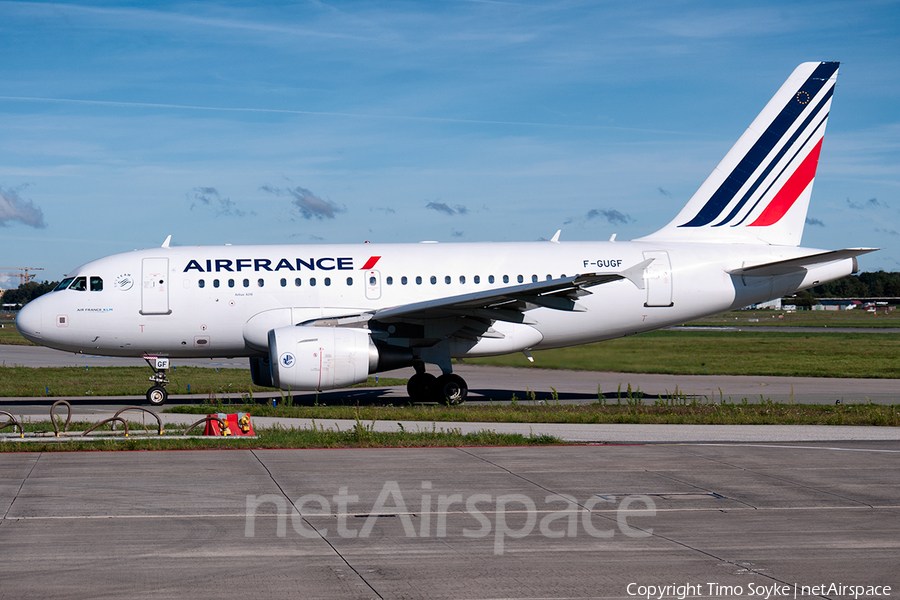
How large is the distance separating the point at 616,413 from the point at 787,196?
9406mm

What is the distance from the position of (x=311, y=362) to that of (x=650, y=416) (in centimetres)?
738

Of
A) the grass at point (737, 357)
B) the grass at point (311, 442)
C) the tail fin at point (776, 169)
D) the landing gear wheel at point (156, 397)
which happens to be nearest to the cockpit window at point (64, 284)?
the landing gear wheel at point (156, 397)

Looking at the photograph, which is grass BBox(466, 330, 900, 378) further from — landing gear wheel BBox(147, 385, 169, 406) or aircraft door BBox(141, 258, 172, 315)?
aircraft door BBox(141, 258, 172, 315)

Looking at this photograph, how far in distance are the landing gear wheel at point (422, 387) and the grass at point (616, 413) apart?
1320 millimetres

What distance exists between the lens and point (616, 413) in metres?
18.3

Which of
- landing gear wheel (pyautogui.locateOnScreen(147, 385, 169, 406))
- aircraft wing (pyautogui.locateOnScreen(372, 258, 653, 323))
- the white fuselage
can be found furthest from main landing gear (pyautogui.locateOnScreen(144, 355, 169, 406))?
aircraft wing (pyautogui.locateOnScreen(372, 258, 653, 323))

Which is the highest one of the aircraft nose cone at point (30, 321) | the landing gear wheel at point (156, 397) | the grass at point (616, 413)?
the aircraft nose cone at point (30, 321)

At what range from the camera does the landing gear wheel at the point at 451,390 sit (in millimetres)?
21109

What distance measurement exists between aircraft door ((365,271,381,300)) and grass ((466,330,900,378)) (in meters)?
3.68

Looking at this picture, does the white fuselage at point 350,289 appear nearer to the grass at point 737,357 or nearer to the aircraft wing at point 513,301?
the grass at point 737,357

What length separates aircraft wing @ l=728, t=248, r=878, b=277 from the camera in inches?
814

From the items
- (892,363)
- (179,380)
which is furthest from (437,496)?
(892,363)

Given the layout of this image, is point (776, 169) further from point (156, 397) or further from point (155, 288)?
point (156, 397)

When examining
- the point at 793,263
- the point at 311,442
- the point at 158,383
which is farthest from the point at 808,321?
the point at 311,442
